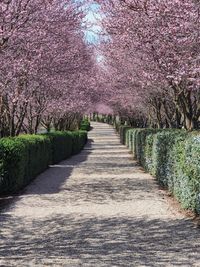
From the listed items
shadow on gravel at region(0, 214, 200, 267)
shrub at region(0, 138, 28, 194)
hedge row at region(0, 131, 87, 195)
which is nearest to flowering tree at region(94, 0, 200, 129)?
shadow on gravel at region(0, 214, 200, 267)

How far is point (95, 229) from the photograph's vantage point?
8.51 metres

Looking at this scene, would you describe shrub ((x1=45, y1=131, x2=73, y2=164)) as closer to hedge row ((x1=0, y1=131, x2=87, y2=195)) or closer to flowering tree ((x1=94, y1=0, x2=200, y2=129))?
hedge row ((x1=0, y1=131, x2=87, y2=195))

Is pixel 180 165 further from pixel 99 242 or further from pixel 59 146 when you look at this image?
pixel 59 146

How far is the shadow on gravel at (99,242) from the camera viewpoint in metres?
6.57

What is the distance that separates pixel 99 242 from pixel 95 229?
3.15 ft

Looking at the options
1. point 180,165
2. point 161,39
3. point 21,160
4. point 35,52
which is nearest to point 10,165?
point 21,160

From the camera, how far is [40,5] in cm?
1144

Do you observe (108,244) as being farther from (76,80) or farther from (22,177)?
(76,80)

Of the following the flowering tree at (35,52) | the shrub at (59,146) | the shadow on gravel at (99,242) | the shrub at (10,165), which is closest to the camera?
the shadow on gravel at (99,242)

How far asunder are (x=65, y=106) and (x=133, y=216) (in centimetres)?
1644

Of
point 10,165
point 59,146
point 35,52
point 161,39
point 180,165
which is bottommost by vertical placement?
point 59,146

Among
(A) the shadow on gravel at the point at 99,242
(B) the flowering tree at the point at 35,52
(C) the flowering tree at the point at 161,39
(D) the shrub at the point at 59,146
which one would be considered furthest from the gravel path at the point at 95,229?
(D) the shrub at the point at 59,146

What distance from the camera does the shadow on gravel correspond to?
6570 mm

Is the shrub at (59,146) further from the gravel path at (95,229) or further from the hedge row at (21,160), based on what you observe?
the gravel path at (95,229)
